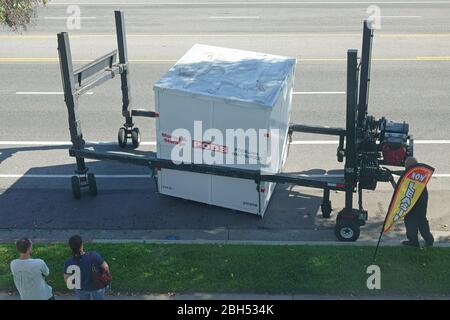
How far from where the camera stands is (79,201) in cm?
1153

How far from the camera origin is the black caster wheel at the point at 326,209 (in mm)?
10422

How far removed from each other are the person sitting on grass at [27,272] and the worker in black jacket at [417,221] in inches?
203

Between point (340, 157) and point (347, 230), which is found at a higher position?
point (340, 157)

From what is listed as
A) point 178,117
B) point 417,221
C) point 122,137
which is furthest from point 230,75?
point 417,221

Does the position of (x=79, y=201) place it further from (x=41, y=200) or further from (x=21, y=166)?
(x=21, y=166)

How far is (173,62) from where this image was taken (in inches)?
768

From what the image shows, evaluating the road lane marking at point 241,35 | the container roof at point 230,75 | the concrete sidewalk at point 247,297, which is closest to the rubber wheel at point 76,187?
the container roof at point 230,75

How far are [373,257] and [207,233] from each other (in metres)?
2.82

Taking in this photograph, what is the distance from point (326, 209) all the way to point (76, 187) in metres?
4.47

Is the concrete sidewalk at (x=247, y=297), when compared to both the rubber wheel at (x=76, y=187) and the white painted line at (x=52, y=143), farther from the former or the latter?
the white painted line at (x=52, y=143)

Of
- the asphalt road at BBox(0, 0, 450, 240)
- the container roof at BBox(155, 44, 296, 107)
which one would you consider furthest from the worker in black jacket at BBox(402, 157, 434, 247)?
the container roof at BBox(155, 44, 296, 107)

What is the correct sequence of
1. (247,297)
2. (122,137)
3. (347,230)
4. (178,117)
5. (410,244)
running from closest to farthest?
(247,297) < (410,244) < (347,230) < (178,117) < (122,137)

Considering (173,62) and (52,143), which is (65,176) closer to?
(52,143)

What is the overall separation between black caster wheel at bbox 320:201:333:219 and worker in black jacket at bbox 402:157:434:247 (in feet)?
5.10
